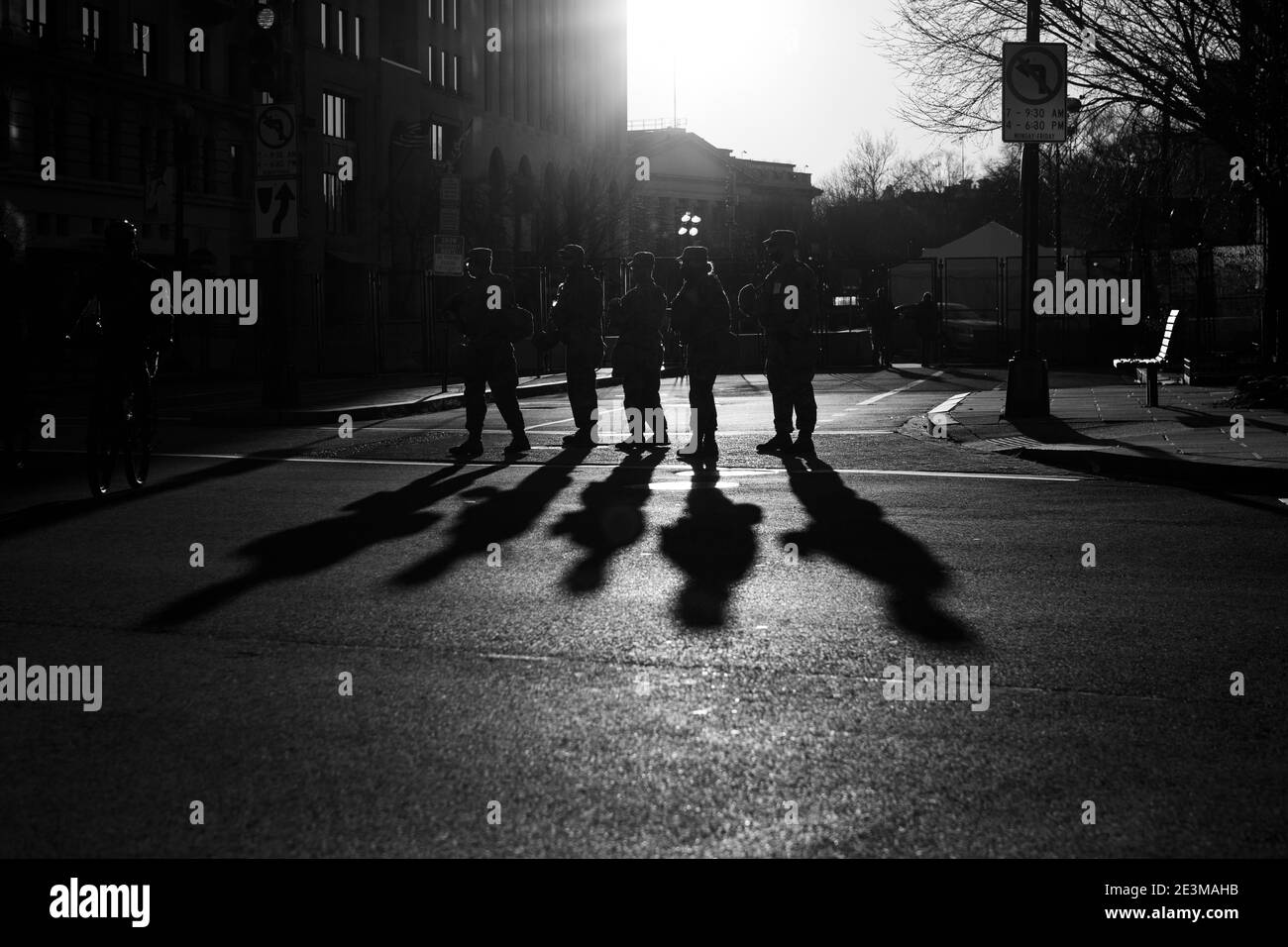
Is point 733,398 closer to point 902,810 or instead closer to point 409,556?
point 409,556

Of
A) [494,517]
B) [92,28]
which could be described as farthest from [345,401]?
[92,28]

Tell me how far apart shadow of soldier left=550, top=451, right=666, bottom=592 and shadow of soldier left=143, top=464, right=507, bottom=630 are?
91 centimetres

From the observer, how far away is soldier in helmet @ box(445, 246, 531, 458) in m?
14.8

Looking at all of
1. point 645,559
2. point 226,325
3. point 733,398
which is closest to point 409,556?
point 645,559

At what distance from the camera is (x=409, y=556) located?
8.16m

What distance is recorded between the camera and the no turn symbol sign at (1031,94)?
611 inches

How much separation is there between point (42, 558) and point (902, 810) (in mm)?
5564

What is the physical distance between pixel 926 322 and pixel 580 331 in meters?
24.3

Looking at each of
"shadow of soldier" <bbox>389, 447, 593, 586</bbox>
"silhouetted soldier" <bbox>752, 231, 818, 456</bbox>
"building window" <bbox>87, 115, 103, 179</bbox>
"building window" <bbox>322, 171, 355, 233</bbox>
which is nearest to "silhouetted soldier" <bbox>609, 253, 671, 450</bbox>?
"silhouetted soldier" <bbox>752, 231, 818, 456</bbox>

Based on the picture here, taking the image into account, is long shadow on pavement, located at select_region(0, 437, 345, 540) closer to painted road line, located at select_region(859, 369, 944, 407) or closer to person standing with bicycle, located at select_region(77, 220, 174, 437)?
person standing with bicycle, located at select_region(77, 220, 174, 437)

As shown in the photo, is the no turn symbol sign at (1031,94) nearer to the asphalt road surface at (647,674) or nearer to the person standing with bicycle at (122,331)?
the asphalt road surface at (647,674)

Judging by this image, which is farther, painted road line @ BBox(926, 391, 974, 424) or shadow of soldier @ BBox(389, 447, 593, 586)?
painted road line @ BBox(926, 391, 974, 424)

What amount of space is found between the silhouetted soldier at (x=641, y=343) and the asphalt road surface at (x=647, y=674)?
4378 mm

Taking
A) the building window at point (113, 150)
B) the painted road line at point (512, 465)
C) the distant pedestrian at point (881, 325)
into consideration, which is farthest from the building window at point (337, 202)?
the painted road line at point (512, 465)
